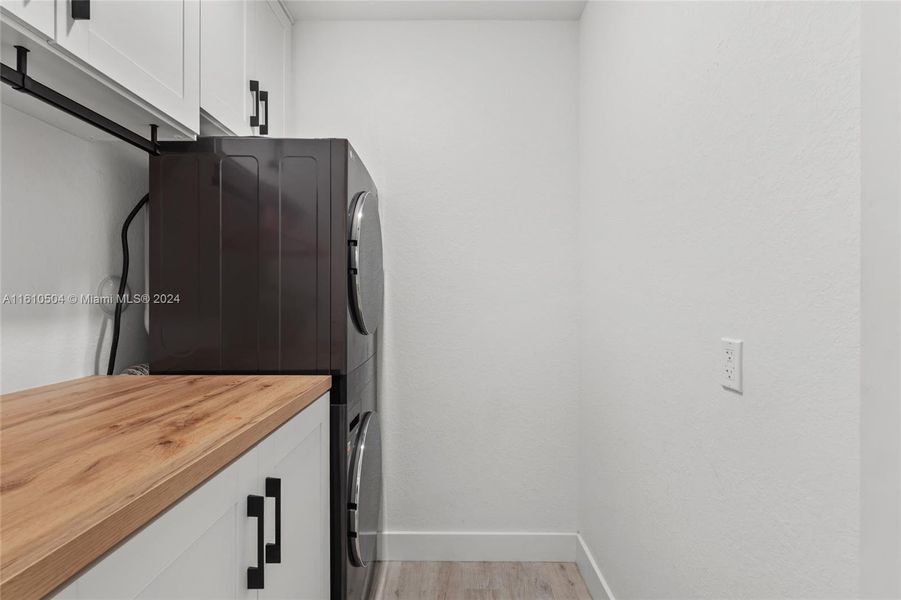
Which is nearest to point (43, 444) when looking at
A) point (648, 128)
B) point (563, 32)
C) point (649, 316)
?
point (649, 316)

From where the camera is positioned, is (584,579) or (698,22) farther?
(584,579)

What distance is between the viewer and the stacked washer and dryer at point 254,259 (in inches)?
63.2

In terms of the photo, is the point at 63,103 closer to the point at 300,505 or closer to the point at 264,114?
the point at 264,114

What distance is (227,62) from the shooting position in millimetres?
1722

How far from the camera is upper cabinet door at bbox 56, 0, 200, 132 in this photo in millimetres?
1030

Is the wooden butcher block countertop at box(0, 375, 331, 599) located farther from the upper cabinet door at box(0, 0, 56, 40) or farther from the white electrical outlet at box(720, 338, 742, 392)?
the white electrical outlet at box(720, 338, 742, 392)

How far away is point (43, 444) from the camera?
810mm

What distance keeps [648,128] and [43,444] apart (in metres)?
1.58

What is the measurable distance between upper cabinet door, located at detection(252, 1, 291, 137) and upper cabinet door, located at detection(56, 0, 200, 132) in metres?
0.57

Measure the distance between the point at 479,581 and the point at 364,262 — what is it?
1.47 metres

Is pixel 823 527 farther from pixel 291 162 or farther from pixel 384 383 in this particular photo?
pixel 384 383

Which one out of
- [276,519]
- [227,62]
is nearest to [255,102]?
[227,62]

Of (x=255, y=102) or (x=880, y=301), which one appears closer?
(x=880, y=301)

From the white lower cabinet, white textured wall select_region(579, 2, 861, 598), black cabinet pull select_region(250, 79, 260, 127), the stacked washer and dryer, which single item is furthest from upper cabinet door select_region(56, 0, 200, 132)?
white textured wall select_region(579, 2, 861, 598)
